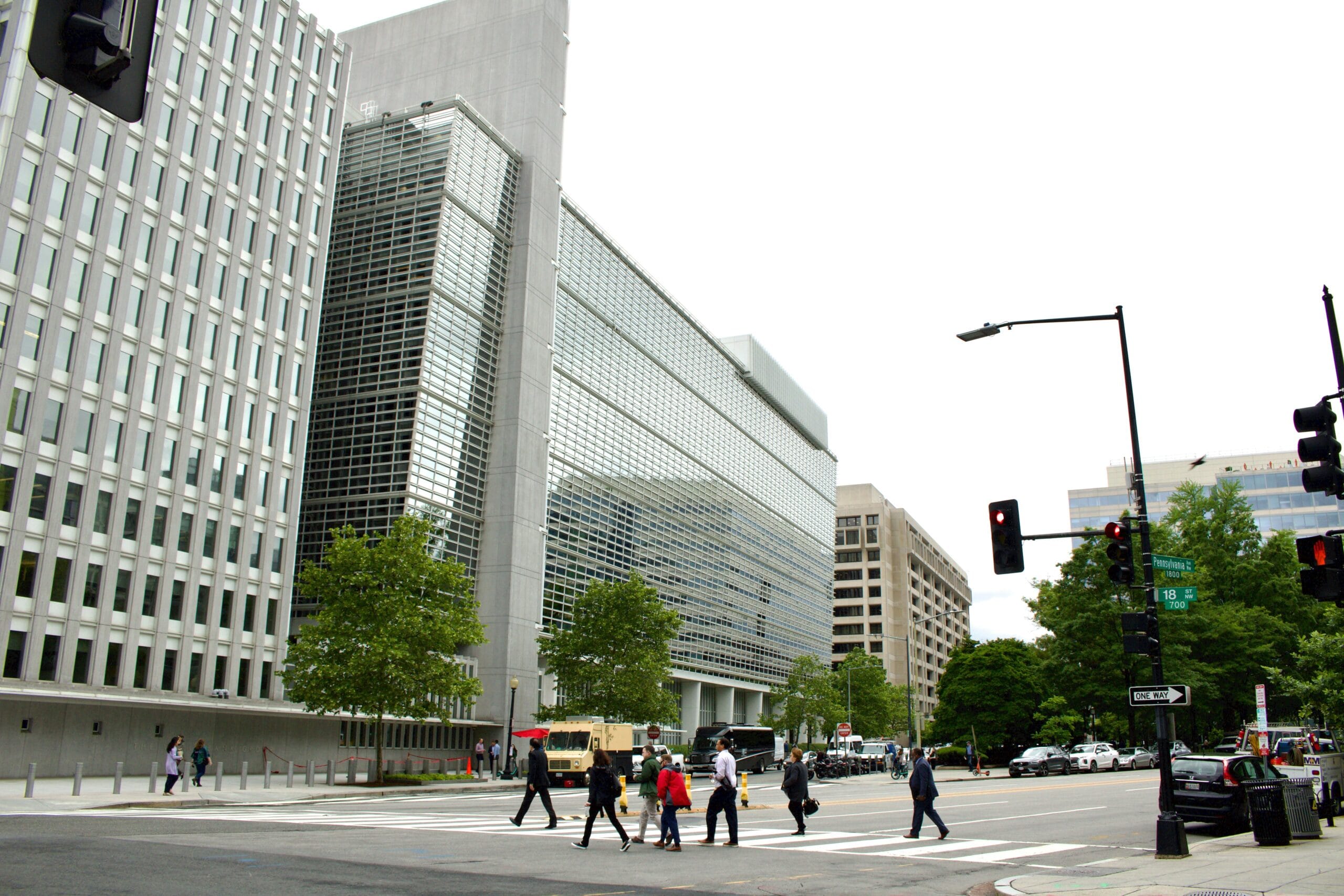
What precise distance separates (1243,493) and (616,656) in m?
94.2

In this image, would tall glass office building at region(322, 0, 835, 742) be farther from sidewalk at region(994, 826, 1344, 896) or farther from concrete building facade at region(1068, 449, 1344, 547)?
concrete building facade at region(1068, 449, 1344, 547)

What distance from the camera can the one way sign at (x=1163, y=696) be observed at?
15.7 m

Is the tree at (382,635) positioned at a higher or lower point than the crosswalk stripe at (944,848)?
higher

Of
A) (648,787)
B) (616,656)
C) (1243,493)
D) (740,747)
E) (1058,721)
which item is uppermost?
(1243,493)

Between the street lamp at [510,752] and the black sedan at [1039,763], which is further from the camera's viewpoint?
the black sedan at [1039,763]

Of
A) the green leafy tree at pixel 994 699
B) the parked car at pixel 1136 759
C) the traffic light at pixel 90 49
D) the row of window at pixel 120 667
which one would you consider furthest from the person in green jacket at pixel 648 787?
the green leafy tree at pixel 994 699

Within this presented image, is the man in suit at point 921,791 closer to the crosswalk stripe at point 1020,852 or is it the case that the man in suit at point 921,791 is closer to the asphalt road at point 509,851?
the asphalt road at point 509,851

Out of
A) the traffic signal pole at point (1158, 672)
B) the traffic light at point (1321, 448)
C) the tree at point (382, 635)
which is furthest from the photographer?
the tree at point (382, 635)

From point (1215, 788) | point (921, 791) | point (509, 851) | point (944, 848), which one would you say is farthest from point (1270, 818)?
point (509, 851)

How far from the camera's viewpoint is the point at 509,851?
15.4 m

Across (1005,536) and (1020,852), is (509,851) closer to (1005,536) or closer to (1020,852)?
(1020,852)

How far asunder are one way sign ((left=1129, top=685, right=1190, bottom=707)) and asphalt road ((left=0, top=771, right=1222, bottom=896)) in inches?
100

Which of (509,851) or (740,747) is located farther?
(740,747)

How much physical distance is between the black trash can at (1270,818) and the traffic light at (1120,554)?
4.45 m
